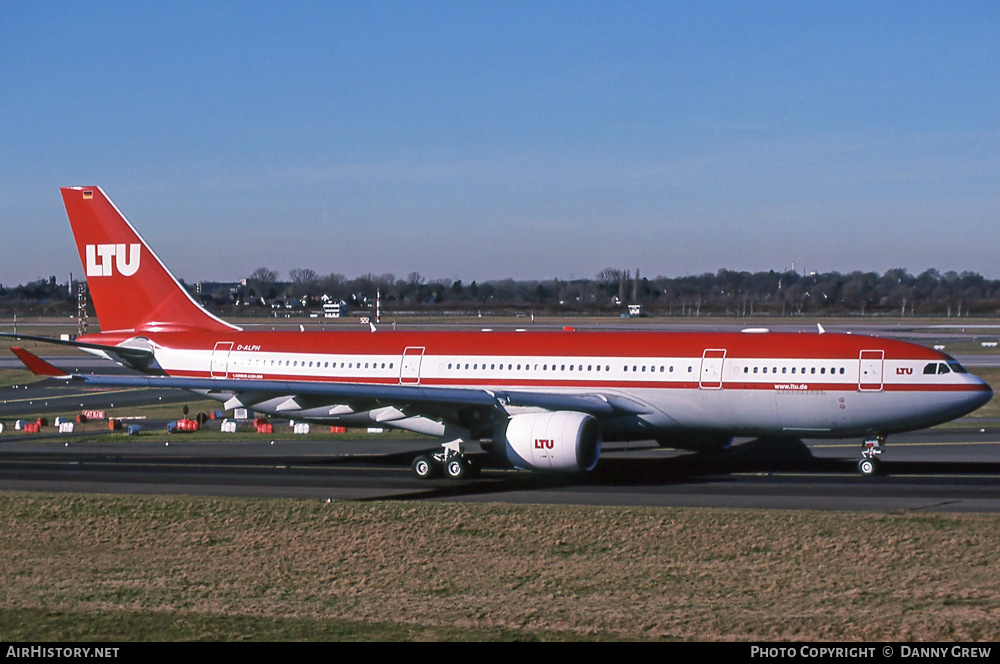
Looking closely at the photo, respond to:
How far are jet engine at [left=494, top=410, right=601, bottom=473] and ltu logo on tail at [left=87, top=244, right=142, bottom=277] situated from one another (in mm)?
16239


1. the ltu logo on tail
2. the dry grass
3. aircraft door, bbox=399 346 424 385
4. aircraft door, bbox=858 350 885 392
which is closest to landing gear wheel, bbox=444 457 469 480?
aircraft door, bbox=399 346 424 385

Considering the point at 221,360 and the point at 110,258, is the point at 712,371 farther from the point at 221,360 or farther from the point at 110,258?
the point at 110,258

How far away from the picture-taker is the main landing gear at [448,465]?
30359 mm

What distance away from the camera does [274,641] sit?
16.0 meters

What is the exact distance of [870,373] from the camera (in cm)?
2944

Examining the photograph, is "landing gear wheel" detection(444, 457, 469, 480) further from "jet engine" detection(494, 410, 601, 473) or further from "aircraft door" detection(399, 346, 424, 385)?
"aircraft door" detection(399, 346, 424, 385)

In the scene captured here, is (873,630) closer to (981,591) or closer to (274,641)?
(981,591)

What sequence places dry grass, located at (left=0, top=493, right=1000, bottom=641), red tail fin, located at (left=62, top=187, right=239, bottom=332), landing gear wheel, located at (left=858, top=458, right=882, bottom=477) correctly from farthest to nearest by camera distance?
red tail fin, located at (left=62, top=187, right=239, bottom=332) → landing gear wheel, located at (left=858, top=458, right=882, bottom=477) → dry grass, located at (left=0, top=493, right=1000, bottom=641)

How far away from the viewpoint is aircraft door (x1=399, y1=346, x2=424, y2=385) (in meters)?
33.3

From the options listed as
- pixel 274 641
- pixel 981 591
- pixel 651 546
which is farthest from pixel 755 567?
pixel 274 641

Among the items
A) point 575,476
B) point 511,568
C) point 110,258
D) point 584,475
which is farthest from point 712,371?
point 110,258

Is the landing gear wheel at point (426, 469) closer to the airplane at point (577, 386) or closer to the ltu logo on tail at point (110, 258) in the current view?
the airplane at point (577, 386)

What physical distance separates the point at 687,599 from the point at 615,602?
1.20m

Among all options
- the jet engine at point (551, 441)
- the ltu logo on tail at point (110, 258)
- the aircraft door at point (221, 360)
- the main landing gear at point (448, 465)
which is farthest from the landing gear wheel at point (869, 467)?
the ltu logo on tail at point (110, 258)
